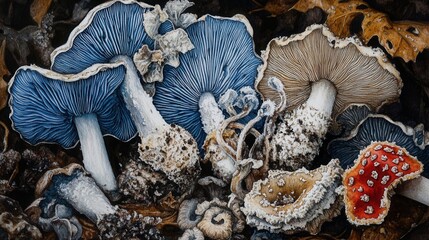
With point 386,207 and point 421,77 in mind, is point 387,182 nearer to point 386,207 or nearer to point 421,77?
point 386,207

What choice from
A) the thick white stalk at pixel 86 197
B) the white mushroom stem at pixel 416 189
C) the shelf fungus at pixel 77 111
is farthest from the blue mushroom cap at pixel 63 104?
the white mushroom stem at pixel 416 189

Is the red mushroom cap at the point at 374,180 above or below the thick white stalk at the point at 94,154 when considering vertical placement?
below

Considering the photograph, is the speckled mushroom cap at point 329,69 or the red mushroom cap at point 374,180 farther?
the speckled mushroom cap at point 329,69

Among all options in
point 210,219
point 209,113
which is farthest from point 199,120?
point 210,219

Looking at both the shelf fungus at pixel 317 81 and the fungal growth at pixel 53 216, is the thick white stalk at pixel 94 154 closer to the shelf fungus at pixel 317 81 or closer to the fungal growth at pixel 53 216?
the fungal growth at pixel 53 216

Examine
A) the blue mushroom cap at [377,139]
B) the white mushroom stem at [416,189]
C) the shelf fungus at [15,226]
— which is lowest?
the white mushroom stem at [416,189]

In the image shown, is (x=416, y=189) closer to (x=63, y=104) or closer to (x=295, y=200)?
(x=295, y=200)

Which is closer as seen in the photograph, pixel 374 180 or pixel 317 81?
pixel 374 180
